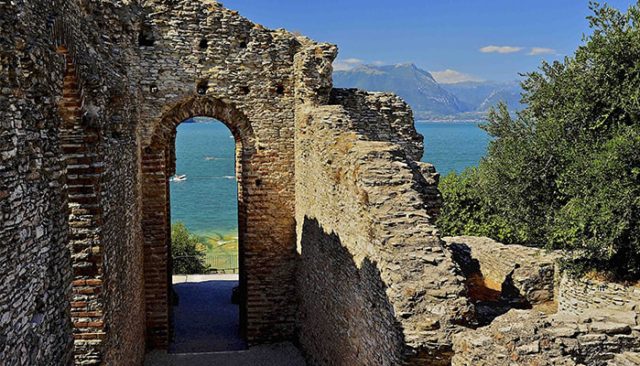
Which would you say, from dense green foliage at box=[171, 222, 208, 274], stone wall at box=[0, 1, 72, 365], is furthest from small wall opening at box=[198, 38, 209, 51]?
dense green foliage at box=[171, 222, 208, 274]

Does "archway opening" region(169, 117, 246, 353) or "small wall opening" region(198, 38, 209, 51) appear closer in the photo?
"small wall opening" region(198, 38, 209, 51)

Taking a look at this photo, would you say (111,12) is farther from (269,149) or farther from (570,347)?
(570,347)

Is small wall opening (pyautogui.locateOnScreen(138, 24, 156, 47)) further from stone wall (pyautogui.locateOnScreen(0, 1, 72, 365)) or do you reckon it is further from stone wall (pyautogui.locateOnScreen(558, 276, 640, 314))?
stone wall (pyautogui.locateOnScreen(558, 276, 640, 314))

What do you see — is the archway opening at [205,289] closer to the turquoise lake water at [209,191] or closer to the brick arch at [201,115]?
the brick arch at [201,115]

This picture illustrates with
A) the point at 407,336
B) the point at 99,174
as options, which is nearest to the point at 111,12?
the point at 99,174

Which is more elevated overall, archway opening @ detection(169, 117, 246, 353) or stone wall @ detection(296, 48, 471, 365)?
stone wall @ detection(296, 48, 471, 365)

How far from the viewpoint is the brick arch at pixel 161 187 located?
11625mm

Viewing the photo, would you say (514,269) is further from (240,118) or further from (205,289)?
(205,289)

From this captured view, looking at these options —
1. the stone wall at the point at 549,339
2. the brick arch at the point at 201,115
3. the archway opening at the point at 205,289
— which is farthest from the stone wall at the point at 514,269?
the archway opening at the point at 205,289

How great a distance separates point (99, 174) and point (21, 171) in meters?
3.02

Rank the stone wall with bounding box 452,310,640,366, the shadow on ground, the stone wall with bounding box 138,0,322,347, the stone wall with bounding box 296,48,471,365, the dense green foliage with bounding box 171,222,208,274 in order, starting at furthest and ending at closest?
the dense green foliage with bounding box 171,222,208,274 < the shadow on ground < the stone wall with bounding box 138,0,322,347 < the stone wall with bounding box 296,48,471,365 < the stone wall with bounding box 452,310,640,366

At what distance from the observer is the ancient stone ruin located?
15.6ft

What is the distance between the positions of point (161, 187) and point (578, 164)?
380 inches

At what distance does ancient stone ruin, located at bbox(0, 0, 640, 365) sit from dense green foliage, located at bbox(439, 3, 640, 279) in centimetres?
122
